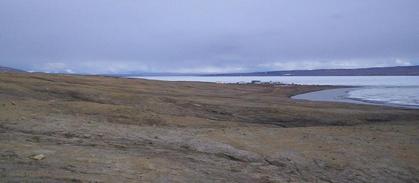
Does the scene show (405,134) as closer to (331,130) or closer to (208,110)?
(331,130)

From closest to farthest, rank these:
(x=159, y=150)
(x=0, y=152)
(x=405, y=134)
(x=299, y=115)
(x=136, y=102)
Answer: (x=0, y=152) → (x=159, y=150) → (x=405, y=134) → (x=299, y=115) → (x=136, y=102)

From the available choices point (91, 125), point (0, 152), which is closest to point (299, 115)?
point (91, 125)

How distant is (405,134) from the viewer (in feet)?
52.6

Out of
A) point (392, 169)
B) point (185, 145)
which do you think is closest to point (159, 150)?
point (185, 145)

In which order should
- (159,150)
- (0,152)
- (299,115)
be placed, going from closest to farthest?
1. (0,152)
2. (159,150)
3. (299,115)

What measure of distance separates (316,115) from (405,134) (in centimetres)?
866

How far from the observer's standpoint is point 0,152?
9789 mm

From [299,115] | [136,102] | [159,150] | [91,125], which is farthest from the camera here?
[136,102]

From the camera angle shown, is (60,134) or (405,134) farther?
(405,134)

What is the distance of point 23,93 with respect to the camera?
25.0 metres

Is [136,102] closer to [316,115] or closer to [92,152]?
[316,115]

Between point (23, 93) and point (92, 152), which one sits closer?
point (92, 152)

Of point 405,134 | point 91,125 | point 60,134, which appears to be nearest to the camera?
point 60,134

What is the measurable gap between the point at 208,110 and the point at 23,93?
9.94 metres
